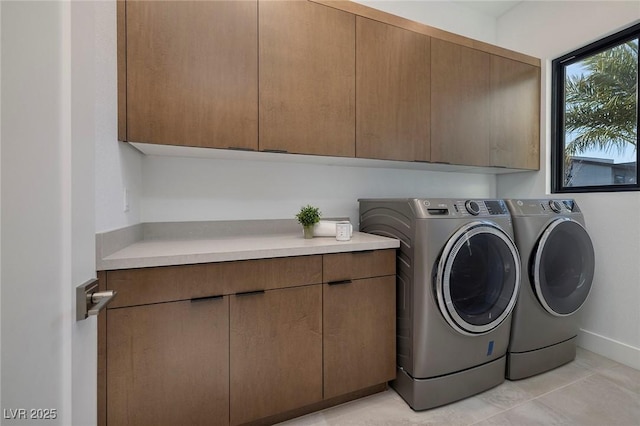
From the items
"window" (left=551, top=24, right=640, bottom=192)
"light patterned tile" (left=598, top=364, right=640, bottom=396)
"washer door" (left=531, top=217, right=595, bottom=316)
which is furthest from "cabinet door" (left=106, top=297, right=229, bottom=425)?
"window" (left=551, top=24, right=640, bottom=192)

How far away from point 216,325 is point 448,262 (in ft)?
3.86

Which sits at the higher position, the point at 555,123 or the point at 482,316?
the point at 555,123

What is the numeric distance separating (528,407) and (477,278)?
0.75 metres

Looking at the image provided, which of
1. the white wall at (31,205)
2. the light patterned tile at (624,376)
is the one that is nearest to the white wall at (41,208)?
the white wall at (31,205)

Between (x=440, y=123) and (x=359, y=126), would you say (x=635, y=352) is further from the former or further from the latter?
(x=359, y=126)

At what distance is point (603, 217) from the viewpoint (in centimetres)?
201

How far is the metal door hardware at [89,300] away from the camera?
0.50 metres

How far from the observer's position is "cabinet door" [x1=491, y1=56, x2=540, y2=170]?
219 centimetres

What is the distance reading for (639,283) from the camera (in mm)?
1846

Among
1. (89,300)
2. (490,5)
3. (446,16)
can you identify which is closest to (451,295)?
(89,300)

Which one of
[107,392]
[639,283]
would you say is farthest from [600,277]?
[107,392]

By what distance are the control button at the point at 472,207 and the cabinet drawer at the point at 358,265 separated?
48 cm

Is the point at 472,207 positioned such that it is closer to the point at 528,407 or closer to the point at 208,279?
the point at 528,407

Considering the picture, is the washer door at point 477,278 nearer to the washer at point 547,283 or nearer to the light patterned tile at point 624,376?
the washer at point 547,283
